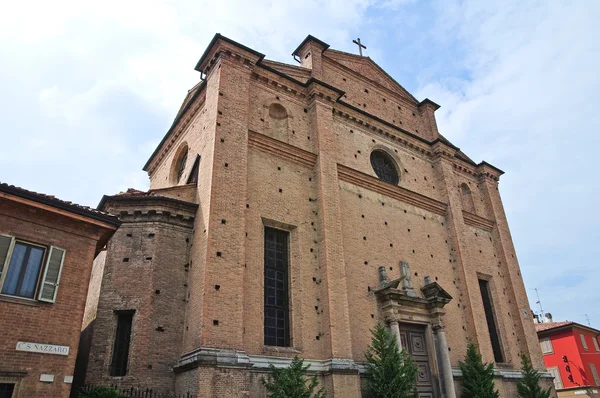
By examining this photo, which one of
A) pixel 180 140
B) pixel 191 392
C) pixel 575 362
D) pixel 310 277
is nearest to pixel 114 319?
pixel 191 392

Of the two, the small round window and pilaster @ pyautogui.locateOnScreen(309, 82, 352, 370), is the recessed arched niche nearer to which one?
pilaster @ pyautogui.locateOnScreen(309, 82, 352, 370)

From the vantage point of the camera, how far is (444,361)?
1526 cm

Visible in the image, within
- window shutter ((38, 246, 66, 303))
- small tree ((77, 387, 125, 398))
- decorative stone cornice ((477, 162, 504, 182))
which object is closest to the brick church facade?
small tree ((77, 387, 125, 398))

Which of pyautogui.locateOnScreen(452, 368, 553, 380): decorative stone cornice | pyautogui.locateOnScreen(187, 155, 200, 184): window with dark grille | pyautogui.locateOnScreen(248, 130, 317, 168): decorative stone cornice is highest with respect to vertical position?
pyautogui.locateOnScreen(248, 130, 317, 168): decorative stone cornice

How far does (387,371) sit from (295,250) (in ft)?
14.2

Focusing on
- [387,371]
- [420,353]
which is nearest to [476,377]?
[420,353]

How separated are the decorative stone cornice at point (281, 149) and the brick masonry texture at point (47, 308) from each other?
19.5ft

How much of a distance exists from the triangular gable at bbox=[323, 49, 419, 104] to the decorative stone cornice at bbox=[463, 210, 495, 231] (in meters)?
6.17

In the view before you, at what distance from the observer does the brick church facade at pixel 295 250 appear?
1174 cm

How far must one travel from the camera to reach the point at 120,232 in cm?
1321

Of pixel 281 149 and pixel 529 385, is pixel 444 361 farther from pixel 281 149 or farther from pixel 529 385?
pixel 281 149

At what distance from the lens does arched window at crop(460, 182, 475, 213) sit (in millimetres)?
21938

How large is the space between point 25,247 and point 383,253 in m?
11.1

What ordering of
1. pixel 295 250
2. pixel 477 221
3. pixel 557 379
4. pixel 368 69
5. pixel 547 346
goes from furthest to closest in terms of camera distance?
1. pixel 547 346
2. pixel 557 379
3. pixel 368 69
4. pixel 477 221
5. pixel 295 250
